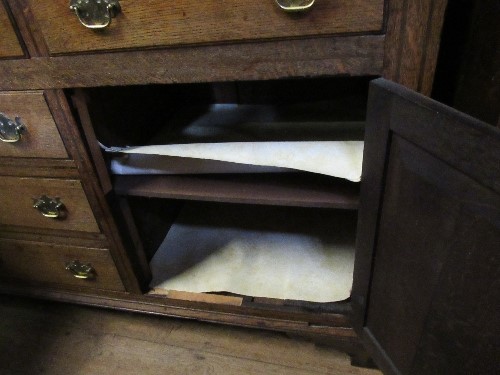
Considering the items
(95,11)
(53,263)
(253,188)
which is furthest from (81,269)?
(95,11)

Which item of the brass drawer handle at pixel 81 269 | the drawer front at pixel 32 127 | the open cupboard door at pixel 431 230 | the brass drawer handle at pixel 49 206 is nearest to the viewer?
the open cupboard door at pixel 431 230

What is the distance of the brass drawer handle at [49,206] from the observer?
0.66 metres

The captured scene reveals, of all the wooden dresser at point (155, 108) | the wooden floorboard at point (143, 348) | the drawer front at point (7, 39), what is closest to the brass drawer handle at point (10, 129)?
the wooden dresser at point (155, 108)

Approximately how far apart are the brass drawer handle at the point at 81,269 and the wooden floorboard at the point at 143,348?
0.19 meters

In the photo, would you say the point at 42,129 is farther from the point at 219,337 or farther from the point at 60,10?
the point at 219,337

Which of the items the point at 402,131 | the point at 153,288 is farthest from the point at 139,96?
the point at 402,131

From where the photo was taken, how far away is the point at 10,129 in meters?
0.59

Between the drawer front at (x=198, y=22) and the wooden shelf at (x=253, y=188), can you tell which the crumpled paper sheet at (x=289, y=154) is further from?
the drawer front at (x=198, y=22)

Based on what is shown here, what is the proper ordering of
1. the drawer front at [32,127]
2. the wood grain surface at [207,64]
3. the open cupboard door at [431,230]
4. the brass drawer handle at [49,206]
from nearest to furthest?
the open cupboard door at [431,230] < the wood grain surface at [207,64] < the drawer front at [32,127] < the brass drawer handle at [49,206]

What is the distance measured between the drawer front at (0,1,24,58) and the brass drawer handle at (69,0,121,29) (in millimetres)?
112

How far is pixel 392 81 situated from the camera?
1.40 ft

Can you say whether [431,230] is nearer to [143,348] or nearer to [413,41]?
[413,41]

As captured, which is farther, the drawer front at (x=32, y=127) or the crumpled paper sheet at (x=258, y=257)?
the crumpled paper sheet at (x=258, y=257)

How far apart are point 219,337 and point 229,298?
15cm
